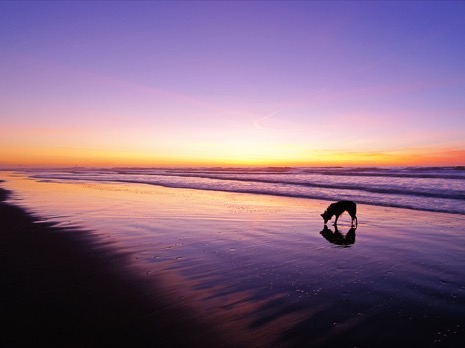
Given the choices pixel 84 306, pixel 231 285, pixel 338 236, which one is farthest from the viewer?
pixel 338 236

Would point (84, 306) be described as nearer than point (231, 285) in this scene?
Yes

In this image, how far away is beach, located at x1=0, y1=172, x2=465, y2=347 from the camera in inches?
172

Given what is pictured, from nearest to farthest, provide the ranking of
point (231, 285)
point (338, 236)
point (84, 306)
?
1. point (84, 306)
2. point (231, 285)
3. point (338, 236)

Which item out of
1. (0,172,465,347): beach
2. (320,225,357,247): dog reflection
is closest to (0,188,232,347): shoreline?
(0,172,465,347): beach

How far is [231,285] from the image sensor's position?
241 inches

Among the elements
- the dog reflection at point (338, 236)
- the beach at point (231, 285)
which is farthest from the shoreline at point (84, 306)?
the dog reflection at point (338, 236)

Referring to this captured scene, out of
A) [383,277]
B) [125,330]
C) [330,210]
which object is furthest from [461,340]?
[330,210]

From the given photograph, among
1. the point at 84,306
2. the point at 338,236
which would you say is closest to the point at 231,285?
the point at 84,306

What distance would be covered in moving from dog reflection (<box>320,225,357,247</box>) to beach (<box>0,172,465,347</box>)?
0.22ft

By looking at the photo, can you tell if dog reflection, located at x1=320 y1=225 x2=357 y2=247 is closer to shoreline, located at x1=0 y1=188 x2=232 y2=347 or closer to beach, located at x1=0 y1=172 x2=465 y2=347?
beach, located at x1=0 y1=172 x2=465 y2=347

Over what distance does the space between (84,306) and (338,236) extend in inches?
304

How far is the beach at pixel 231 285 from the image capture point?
4.36 m

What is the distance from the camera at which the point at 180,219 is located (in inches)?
520

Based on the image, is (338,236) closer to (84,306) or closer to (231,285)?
(231,285)
